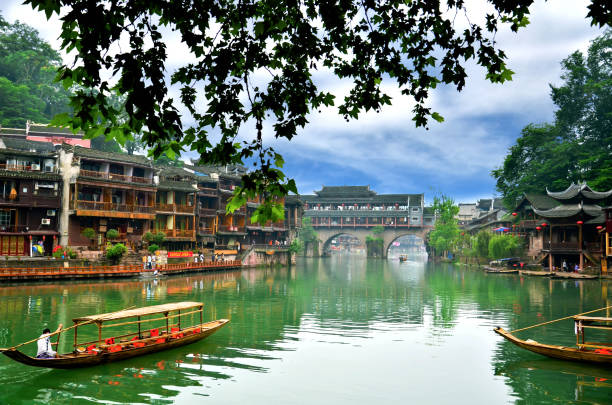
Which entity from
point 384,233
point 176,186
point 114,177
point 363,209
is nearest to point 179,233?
point 176,186

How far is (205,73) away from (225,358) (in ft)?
34.7

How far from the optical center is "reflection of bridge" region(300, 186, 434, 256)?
84500 millimetres

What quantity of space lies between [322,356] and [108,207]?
3125cm

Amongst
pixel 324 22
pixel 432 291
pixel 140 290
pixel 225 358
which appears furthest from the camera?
pixel 432 291

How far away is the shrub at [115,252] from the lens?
37.1m

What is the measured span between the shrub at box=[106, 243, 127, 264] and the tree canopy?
1891 inches

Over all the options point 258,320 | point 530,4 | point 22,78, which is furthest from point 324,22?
point 22,78

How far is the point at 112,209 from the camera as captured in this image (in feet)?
133

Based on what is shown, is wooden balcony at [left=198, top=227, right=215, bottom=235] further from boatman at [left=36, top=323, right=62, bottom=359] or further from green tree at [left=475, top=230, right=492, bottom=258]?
boatman at [left=36, top=323, right=62, bottom=359]

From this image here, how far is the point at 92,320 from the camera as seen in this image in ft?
42.3

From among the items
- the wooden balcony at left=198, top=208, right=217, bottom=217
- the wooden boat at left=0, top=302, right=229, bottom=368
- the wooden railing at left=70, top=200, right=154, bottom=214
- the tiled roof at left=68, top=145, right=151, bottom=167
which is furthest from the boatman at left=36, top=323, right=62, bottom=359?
the wooden balcony at left=198, top=208, right=217, bottom=217

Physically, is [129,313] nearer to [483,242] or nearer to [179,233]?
[179,233]

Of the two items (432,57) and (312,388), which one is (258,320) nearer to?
(312,388)

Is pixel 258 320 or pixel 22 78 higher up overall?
pixel 22 78
